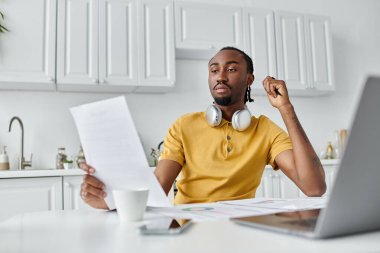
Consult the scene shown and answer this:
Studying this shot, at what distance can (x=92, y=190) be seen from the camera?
1.01m

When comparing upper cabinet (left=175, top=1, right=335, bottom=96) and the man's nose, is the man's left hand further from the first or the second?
upper cabinet (left=175, top=1, right=335, bottom=96)

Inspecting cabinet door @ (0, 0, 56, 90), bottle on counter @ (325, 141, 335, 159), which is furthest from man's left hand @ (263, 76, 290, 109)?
bottle on counter @ (325, 141, 335, 159)

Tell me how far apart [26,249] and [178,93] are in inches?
121

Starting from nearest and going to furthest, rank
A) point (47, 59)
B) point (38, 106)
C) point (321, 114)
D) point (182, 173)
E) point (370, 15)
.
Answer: point (182, 173) → point (47, 59) → point (38, 106) → point (321, 114) → point (370, 15)

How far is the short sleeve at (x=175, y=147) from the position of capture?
161 cm

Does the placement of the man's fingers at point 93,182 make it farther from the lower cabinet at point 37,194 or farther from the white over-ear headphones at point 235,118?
the lower cabinet at point 37,194

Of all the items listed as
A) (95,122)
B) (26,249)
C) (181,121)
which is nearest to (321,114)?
(181,121)

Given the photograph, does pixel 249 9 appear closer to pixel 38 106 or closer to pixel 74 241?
pixel 38 106

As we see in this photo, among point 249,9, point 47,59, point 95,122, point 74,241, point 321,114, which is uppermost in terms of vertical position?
point 249,9

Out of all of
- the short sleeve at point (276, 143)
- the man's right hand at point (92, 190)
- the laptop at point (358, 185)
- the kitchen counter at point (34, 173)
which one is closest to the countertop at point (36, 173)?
the kitchen counter at point (34, 173)

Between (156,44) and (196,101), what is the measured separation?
75cm

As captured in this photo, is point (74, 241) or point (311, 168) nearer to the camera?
point (74, 241)

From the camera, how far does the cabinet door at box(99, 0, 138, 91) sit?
9.81 feet

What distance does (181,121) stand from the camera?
1705 mm
